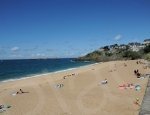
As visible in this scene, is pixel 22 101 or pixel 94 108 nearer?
pixel 94 108

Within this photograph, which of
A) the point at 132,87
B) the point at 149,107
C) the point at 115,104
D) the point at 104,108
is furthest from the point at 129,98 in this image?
the point at 149,107

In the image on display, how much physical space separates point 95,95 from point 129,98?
10.3 ft

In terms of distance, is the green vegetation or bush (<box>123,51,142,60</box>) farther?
bush (<box>123,51,142,60</box>)

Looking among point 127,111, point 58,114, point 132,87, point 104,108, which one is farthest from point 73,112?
point 132,87

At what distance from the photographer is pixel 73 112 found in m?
16.8

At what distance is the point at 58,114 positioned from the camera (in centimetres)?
1667

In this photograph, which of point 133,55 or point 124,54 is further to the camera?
point 124,54

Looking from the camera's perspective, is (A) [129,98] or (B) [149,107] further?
(A) [129,98]

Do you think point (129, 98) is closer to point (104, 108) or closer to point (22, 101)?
point (104, 108)

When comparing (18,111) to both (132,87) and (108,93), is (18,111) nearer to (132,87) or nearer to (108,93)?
(108,93)

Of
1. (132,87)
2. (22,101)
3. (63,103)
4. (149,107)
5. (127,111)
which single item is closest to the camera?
(149,107)

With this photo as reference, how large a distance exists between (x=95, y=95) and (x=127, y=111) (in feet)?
21.4

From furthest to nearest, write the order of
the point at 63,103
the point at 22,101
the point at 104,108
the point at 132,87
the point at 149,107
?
the point at 132,87, the point at 22,101, the point at 63,103, the point at 104,108, the point at 149,107

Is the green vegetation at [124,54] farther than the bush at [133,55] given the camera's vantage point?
No
